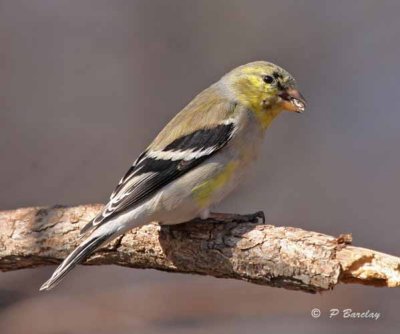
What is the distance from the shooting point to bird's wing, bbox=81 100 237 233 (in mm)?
3904

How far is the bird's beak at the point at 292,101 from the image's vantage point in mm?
4254

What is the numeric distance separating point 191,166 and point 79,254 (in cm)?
64

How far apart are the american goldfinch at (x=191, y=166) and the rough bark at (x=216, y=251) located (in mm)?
124

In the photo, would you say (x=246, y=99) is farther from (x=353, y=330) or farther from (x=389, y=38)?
(x=389, y=38)

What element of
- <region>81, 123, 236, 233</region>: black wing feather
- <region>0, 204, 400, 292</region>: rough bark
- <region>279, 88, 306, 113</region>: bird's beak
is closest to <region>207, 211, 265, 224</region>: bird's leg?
<region>0, 204, 400, 292</region>: rough bark

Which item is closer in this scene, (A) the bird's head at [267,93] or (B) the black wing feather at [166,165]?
(B) the black wing feather at [166,165]

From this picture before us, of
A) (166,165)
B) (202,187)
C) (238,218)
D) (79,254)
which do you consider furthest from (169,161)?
(79,254)

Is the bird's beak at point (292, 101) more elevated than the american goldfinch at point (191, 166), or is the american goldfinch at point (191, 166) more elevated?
the bird's beak at point (292, 101)

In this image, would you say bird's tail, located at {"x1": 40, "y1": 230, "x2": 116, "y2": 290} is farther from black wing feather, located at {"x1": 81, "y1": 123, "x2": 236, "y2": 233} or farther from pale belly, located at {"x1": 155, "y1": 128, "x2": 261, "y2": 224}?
pale belly, located at {"x1": 155, "y1": 128, "x2": 261, "y2": 224}

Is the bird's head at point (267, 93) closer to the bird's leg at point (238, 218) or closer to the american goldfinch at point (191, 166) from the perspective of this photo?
the american goldfinch at point (191, 166)

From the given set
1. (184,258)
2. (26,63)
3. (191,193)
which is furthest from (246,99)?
(26,63)

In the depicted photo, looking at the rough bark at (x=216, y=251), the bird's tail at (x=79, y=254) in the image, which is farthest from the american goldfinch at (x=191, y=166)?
the rough bark at (x=216, y=251)

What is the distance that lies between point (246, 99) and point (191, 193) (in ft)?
1.94

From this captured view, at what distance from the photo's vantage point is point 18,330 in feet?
15.8
